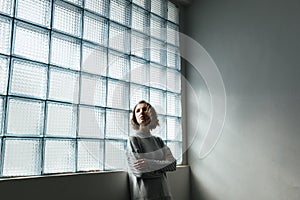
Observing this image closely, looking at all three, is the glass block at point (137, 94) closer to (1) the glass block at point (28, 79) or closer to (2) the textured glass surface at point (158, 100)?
(2) the textured glass surface at point (158, 100)

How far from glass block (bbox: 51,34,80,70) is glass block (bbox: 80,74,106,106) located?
0.36 ft

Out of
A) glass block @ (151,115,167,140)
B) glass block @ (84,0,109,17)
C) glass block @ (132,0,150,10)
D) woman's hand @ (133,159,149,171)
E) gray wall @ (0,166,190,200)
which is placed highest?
glass block @ (132,0,150,10)

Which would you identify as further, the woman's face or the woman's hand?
the woman's face

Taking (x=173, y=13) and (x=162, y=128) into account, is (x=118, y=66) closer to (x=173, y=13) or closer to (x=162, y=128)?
(x=162, y=128)

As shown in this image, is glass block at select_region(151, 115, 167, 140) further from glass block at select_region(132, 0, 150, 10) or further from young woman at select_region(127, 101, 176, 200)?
glass block at select_region(132, 0, 150, 10)

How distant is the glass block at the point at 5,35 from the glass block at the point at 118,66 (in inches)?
28.2

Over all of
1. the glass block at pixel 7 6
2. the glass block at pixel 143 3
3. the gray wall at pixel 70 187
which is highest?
the glass block at pixel 143 3

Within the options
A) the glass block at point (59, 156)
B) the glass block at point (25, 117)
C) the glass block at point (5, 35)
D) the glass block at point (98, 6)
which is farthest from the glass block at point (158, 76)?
the glass block at point (5, 35)

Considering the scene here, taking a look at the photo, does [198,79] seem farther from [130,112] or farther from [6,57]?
[6,57]

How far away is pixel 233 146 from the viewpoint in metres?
2.54

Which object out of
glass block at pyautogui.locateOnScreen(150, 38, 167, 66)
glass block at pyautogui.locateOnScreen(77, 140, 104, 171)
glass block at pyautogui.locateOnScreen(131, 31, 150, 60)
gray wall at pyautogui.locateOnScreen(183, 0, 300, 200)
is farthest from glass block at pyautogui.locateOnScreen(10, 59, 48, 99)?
gray wall at pyautogui.locateOnScreen(183, 0, 300, 200)

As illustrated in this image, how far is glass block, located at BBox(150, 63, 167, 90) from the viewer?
2.59m

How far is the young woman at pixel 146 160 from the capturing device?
2041mm

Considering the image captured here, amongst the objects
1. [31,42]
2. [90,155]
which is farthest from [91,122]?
[31,42]
